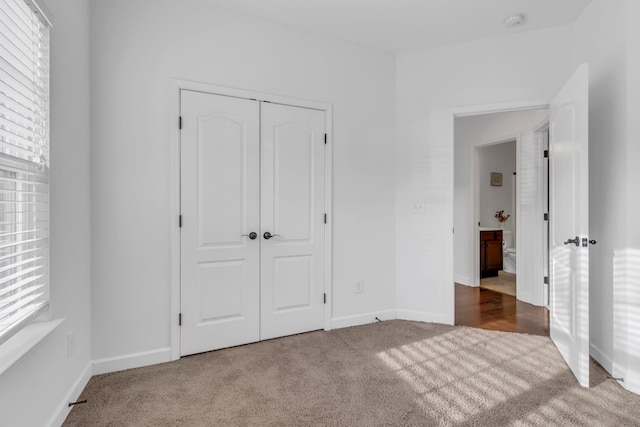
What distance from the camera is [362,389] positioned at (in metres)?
2.27

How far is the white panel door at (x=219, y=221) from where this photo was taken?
2.78 meters

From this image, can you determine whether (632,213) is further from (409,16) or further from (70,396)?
(70,396)

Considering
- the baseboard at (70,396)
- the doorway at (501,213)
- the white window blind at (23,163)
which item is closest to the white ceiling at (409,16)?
the doorway at (501,213)

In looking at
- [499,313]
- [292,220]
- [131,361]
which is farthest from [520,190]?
[131,361]

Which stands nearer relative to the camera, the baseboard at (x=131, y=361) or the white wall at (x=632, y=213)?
the white wall at (x=632, y=213)

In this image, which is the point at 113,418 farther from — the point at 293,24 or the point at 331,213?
the point at 293,24

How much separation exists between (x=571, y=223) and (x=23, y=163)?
10.2 feet

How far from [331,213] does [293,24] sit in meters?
1.68

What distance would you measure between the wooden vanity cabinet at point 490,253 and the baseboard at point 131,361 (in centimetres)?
473

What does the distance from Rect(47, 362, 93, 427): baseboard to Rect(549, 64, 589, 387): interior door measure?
9.85 ft

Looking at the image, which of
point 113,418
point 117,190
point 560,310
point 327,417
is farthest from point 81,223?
point 560,310

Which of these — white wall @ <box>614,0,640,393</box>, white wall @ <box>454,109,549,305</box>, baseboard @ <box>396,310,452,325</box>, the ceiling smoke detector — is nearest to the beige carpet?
white wall @ <box>614,0,640,393</box>

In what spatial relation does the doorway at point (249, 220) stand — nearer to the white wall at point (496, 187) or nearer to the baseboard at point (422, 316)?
the baseboard at point (422, 316)

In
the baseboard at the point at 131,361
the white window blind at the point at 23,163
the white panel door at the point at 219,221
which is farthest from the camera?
the white panel door at the point at 219,221
